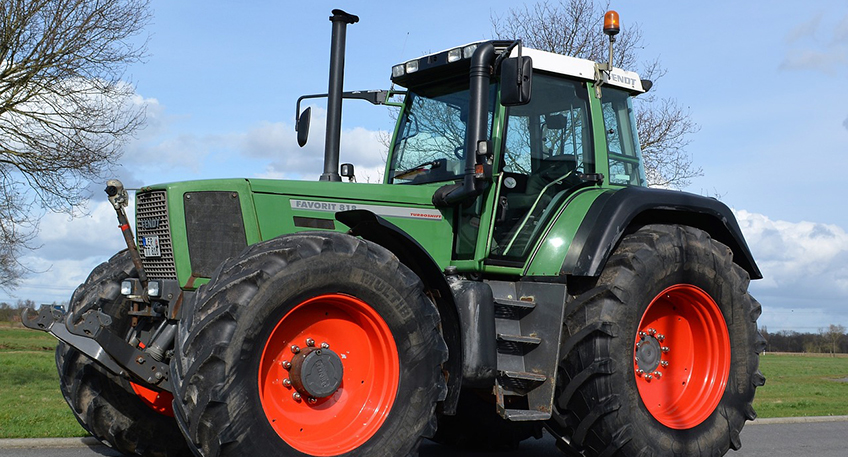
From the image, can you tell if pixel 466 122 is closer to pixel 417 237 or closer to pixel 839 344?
pixel 417 237

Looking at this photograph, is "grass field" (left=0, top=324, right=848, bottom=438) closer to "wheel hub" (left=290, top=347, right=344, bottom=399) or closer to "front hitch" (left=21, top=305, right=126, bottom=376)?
"front hitch" (left=21, top=305, right=126, bottom=376)

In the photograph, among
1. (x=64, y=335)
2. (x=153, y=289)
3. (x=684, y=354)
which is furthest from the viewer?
(x=684, y=354)

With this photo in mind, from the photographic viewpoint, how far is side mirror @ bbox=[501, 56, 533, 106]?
5379 mm

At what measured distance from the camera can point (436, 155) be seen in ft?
21.6

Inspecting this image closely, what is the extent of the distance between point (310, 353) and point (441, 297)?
0.99 m

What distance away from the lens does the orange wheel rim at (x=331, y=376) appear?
4.75 metres

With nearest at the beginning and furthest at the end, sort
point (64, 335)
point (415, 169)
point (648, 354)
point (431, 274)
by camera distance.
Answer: point (64, 335)
point (431, 274)
point (648, 354)
point (415, 169)

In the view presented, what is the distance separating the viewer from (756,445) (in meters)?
8.36

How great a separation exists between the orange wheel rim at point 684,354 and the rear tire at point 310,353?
6.62ft

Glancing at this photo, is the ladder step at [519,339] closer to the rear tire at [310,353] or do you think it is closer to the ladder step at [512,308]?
the ladder step at [512,308]

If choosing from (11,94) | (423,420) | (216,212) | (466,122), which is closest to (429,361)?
(423,420)

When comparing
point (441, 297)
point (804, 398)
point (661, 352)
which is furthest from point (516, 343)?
point (804, 398)

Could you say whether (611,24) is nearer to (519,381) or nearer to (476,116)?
(476,116)

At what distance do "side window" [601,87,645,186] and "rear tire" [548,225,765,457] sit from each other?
0.75m
